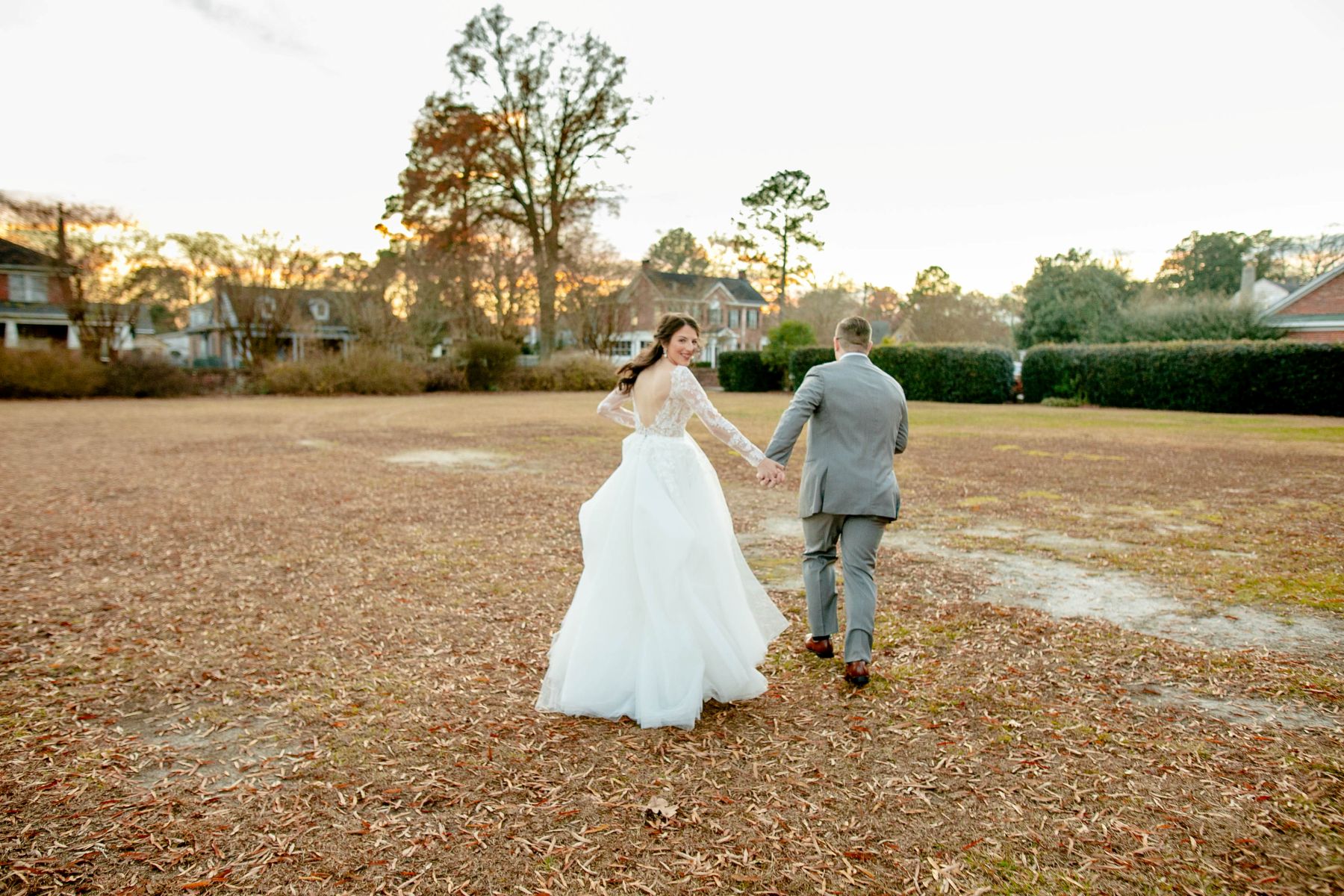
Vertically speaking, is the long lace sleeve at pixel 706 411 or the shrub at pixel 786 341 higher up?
the shrub at pixel 786 341

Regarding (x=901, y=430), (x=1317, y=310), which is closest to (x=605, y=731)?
(x=901, y=430)

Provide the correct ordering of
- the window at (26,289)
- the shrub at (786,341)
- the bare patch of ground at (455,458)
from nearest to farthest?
1. the bare patch of ground at (455,458)
2. the shrub at (786,341)
3. the window at (26,289)

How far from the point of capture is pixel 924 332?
55.8 metres

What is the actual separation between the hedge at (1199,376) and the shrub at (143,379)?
34000mm

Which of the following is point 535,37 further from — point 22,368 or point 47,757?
point 47,757

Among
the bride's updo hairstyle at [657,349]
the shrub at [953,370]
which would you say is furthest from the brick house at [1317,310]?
the bride's updo hairstyle at [657,349]

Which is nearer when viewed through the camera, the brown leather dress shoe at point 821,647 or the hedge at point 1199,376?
the brown leather dress shoe at point 821,647

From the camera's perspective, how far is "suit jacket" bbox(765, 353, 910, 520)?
427cm

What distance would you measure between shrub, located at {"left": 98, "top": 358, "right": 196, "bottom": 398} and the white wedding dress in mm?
35116

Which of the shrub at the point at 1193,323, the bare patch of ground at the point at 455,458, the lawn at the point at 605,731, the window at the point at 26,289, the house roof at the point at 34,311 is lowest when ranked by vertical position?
the lawn at the point at 605,731

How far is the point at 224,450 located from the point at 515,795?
14722 millimetres

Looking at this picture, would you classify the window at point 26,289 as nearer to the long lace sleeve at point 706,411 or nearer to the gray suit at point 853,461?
the long lace sleeve at point 706,411

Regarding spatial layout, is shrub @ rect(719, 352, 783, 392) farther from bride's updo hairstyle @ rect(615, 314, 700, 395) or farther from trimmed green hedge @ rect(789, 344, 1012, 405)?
bride's updo hairstyle @ rect(615, 314, 700, 395)

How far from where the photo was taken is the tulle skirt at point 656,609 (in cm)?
382
